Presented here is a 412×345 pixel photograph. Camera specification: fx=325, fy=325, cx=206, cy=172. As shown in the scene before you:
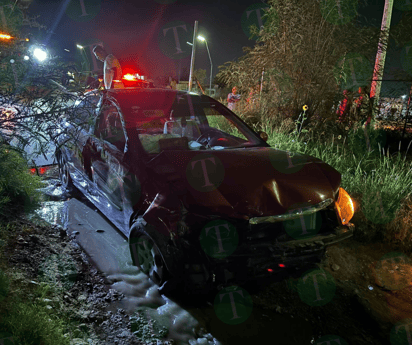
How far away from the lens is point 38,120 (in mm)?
2498

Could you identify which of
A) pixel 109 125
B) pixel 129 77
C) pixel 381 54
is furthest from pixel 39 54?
pixel 381 54

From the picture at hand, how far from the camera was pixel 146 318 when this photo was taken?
7.95 ft

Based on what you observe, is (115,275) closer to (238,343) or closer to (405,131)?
(238,343)

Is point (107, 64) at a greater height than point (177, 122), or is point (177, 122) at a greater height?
point (107, 64)

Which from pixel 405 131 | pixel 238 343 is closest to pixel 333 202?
pixel 238 343

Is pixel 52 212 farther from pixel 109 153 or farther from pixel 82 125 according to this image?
pixel 82 125

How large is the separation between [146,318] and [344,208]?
6.33 ft

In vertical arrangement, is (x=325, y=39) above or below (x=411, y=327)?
above

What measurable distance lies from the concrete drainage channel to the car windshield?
1.22m

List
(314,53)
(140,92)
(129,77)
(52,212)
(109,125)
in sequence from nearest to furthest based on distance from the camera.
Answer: (109,125) → (140,92) → (52,212) → (314,53) → (129,77)

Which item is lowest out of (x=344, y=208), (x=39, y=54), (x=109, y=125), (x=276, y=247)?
(x=276, y=247)

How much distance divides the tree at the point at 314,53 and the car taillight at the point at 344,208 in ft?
17.7

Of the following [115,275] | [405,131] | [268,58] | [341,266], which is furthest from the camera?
[268,58]

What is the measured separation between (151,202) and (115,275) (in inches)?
32.7
